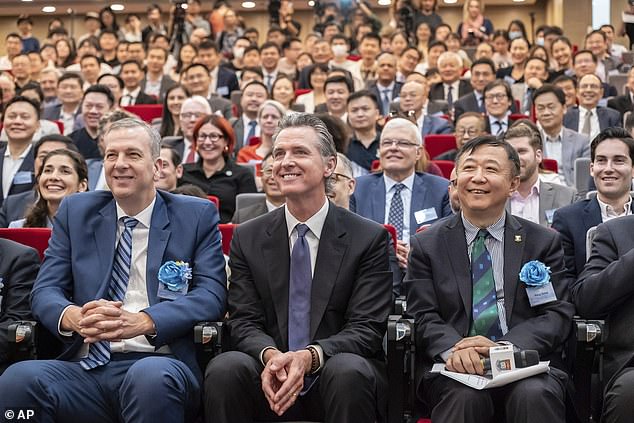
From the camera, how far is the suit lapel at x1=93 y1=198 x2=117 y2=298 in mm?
3027

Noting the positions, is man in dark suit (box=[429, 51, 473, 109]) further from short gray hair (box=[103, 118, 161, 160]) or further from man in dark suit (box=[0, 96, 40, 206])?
short gray hair (box=[103, 118, 161, 160])

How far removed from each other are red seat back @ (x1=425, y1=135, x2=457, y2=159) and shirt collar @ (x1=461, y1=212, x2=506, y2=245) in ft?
10.7

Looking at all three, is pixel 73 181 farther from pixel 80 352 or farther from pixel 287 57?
pixel 287 57

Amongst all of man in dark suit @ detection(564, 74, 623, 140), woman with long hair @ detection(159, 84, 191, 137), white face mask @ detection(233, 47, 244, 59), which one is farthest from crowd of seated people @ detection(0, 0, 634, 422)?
white face mask @ detection(233, 47, 244, 59)

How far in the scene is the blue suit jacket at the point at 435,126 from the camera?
700cm

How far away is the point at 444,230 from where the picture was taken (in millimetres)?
3068

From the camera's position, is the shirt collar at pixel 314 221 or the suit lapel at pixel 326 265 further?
the shirt collar at pixel 314 221

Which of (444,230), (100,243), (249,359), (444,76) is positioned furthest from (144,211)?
(444,76)

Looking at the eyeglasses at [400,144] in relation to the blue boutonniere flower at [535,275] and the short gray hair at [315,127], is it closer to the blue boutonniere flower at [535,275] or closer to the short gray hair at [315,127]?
the short gray hair at [315,127]

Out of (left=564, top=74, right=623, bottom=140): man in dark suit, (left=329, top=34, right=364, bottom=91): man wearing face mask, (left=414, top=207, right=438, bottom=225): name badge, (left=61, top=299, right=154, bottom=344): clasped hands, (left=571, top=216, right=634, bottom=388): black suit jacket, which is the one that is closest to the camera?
(left=61, top=299, right=154, bottom=344): clasped hands

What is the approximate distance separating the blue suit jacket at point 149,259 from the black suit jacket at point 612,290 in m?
1.15

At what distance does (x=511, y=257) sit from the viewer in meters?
2.98

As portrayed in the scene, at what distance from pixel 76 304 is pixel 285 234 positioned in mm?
703

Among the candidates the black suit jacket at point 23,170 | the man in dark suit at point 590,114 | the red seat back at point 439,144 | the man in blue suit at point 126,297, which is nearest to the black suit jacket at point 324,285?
the man in blue suit at point 126,297
